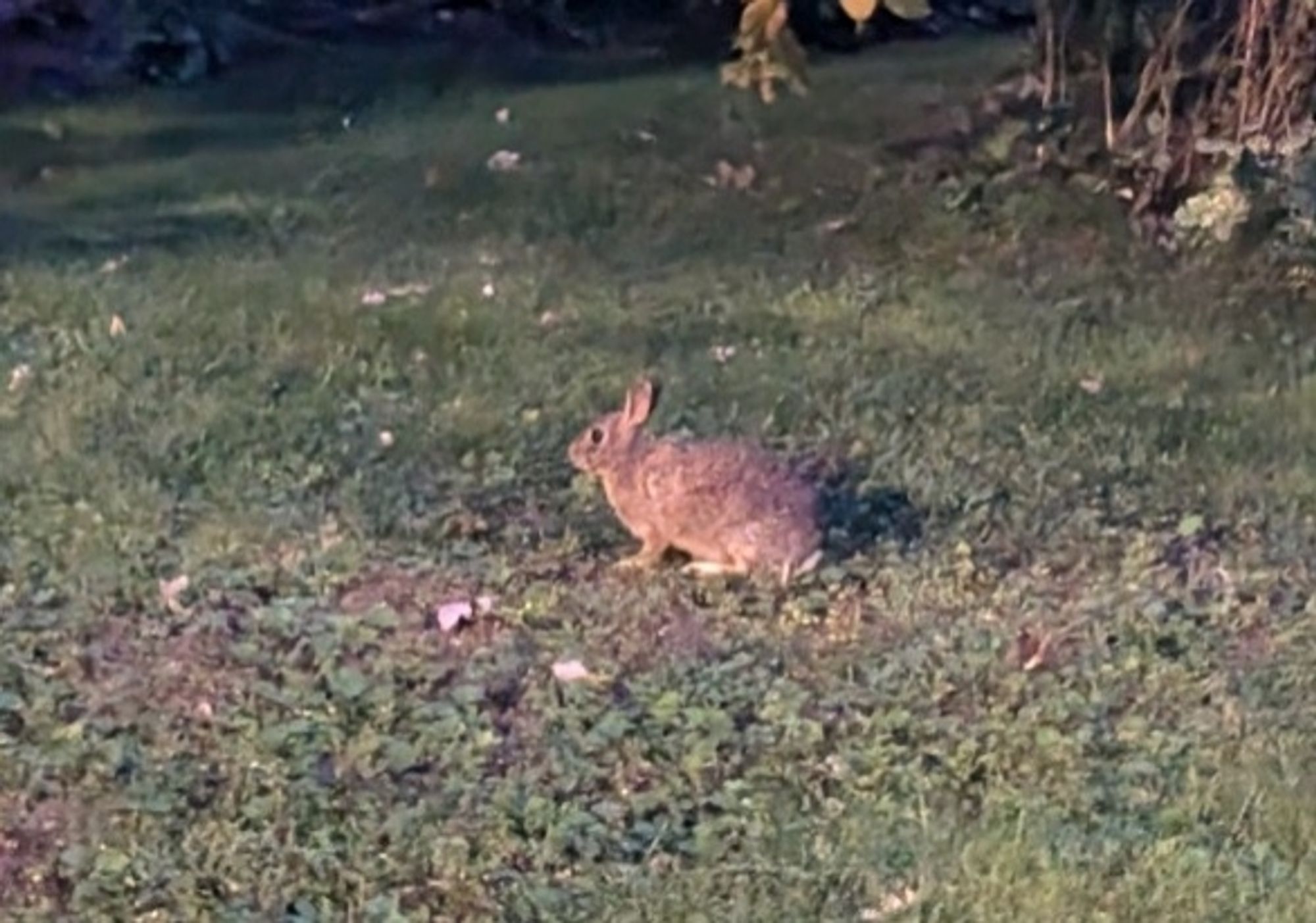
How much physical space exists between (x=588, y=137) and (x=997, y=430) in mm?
4914

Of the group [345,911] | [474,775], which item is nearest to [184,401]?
[474,775]

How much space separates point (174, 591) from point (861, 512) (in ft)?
5.69

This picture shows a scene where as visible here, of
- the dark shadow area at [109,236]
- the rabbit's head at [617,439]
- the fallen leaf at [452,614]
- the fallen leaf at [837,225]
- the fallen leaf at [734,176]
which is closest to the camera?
the fallen leaf at [452,614]

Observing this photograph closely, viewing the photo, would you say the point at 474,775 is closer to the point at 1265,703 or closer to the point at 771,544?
the point at 771,544

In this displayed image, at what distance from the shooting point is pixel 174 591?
6250 mm

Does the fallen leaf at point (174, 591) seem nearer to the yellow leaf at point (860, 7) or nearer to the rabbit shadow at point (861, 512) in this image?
the rabbit shadow at point (861, 512)

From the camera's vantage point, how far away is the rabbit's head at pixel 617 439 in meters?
6.38

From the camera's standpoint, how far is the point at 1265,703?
5594 mm

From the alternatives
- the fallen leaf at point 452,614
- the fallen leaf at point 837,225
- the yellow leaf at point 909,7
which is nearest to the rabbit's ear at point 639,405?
the fallen leaf at point 452,614

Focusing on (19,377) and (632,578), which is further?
(19,377)

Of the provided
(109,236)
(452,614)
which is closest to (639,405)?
(452,614)

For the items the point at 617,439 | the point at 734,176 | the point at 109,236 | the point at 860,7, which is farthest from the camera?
the point at 734,176

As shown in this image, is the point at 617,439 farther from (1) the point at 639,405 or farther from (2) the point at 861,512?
(2) the point at 861,512

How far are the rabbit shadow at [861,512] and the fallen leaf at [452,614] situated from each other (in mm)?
888
